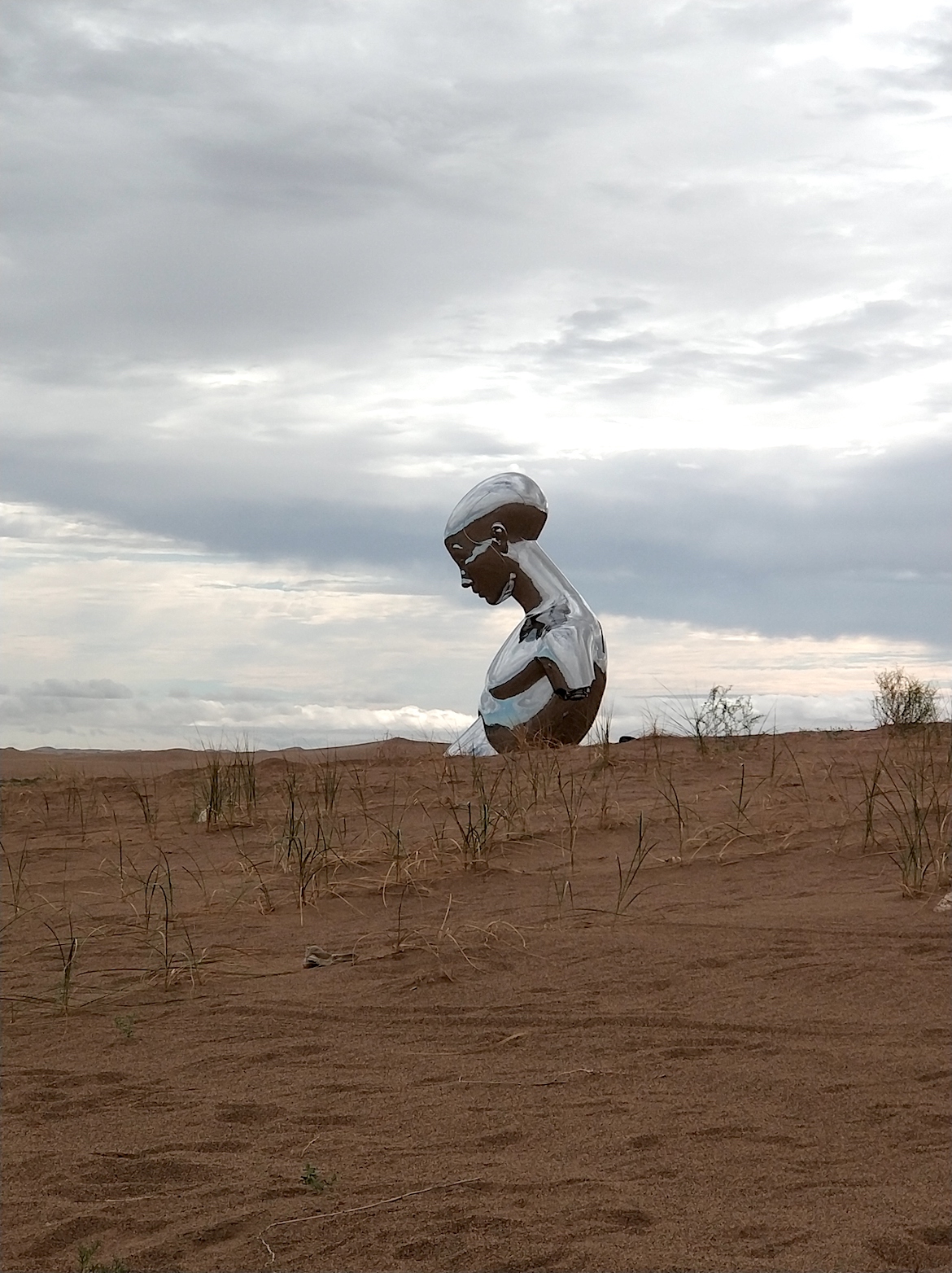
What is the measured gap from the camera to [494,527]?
37.5ft

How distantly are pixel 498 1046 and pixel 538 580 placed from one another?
25.7 ft

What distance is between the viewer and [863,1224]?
8.66 feet

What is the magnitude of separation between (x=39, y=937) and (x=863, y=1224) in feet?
13.0

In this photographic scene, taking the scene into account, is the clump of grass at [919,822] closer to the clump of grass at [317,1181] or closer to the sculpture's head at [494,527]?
the clump of grass at [317,1181]

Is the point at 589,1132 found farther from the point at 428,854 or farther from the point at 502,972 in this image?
the point at 428,854

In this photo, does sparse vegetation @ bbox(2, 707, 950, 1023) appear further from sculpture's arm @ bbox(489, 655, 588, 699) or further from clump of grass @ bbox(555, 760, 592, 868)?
sculpture's arm @ bbox(489, 655, 588, 699)

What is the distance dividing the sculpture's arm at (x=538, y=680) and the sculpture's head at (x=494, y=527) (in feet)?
2.56

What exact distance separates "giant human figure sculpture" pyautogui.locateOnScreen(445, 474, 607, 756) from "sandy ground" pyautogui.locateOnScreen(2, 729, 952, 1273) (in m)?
3.62

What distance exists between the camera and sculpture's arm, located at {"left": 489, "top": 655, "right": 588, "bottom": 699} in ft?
36.5

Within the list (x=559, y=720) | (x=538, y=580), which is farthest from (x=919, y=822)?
(x=538, y=580)

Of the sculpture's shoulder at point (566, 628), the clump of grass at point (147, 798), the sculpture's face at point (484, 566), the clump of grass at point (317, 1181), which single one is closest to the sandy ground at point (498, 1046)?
the clump of grass at point (317, 1181)

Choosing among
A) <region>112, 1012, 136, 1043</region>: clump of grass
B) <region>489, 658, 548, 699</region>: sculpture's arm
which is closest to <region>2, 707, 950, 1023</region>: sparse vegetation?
<region>112, 1012, 136, 1043</region>: clump of grass

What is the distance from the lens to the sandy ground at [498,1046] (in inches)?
108

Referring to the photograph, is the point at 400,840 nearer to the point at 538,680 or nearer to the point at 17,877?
the point at 17,877
